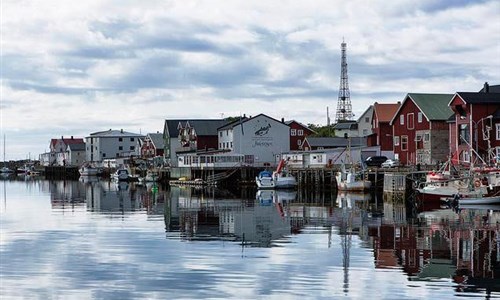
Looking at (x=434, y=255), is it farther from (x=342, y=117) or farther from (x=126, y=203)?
(x=342, y=117)

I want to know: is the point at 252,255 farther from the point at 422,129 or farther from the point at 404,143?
the point at 404,143

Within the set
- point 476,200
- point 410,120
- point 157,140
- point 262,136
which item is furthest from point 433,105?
point 157,140

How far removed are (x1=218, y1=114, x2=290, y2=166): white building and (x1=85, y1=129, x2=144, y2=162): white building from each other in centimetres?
7582

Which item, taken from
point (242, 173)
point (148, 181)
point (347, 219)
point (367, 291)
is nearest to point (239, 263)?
point (367, 291)

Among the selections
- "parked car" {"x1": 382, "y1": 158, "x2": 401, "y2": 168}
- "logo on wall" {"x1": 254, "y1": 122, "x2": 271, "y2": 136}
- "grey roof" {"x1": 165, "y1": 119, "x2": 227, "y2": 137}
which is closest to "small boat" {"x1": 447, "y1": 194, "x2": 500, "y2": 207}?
"parked car" {"x1": 382, "y1": 158, "x2": 401, "y2": 168}

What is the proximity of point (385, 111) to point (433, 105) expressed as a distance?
16.6 metres

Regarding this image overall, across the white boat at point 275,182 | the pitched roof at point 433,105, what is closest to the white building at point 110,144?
the white boat at point 275,182

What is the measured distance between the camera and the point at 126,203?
63406 mm

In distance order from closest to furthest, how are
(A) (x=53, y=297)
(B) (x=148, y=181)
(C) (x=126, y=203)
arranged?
(A) (x=53, y=297)
(C) (x=126, y=203)
(B) (x=148, y=181)

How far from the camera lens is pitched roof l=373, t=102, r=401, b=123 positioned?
310 ft

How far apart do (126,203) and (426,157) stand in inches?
1274

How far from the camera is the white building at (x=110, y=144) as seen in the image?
184m

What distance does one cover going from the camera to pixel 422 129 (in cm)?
8038

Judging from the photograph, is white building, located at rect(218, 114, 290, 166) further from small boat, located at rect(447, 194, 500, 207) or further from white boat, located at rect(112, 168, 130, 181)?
small boat, located at rect(447, 194, 500, 207)
